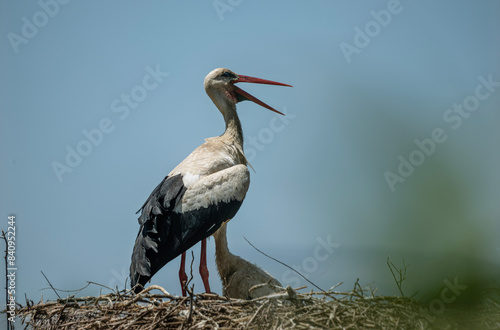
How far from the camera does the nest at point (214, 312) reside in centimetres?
295

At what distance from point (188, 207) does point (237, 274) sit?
0.85 metres

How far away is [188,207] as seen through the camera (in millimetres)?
4852

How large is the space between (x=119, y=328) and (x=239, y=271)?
181 centimetres

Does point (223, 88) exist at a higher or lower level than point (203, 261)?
higher

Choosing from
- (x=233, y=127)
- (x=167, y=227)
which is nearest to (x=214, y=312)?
(x=167, y=227)

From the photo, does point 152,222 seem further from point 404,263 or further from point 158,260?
point 404,263

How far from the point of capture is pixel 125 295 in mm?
3822

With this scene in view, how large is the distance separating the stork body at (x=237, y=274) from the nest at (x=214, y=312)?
3.81ft

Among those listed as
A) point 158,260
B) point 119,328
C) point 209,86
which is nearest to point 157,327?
point 119,328

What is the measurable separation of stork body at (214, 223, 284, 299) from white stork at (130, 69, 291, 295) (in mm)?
212

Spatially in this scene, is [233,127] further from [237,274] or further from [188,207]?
[237,274]

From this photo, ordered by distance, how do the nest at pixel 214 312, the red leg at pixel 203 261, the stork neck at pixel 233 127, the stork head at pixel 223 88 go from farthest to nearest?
the stork head at pixel 223 88, the stork neck at pixel 233 127, the red leg at pixel 203 261, the nest at pixel 214 312

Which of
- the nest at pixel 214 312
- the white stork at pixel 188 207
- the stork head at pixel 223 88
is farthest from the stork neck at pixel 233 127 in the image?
the nest at pixel 214 312

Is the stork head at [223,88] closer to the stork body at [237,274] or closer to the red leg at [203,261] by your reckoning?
the stork body at [237,274]
